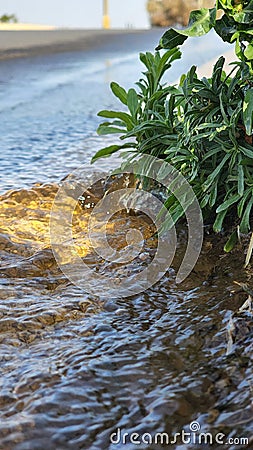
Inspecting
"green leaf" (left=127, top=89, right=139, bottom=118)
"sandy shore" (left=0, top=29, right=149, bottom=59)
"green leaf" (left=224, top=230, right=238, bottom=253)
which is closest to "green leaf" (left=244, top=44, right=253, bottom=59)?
"green leaf" (left=224, top=230, right=238, bottom=253)

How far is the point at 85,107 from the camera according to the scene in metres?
3.57

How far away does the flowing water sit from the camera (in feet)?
2.79

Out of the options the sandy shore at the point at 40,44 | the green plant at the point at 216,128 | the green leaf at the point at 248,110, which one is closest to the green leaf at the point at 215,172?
the green plant at the point at 216,128

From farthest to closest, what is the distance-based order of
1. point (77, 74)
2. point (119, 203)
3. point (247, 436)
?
point (77, 74)
point (119, 203)
point (247, 436)

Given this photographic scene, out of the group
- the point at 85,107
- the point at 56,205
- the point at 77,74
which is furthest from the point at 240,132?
the point at 77,74

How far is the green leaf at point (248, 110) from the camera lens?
118 cm

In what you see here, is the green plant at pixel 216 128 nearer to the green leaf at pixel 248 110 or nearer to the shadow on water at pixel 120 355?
the green leaf at pixel 248 110

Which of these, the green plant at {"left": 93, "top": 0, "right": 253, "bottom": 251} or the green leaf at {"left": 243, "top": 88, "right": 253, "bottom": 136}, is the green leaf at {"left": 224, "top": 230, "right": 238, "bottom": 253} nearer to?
the green plant at {"left": 93, "top": 0, "right": 253, "bottom": 251}

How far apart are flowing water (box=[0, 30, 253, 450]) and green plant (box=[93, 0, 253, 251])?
12 cm

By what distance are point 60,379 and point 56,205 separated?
834 millimetres

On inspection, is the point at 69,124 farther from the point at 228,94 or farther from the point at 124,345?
the point at 124,345

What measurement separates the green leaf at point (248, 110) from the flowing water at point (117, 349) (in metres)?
0.28

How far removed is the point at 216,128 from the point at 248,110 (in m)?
0.09

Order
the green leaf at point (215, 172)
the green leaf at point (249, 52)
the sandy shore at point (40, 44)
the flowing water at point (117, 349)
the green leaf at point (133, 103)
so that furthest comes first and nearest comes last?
the sandy shore at point (40, 44) → the green leaf at point (133, 103) → the green leaf at point (215, 172) → the green leaf at point (249, 52) → the flowing water at point (117, 349)
